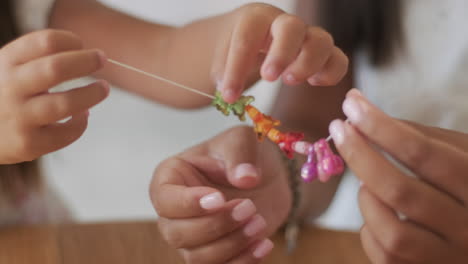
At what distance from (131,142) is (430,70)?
0.39m

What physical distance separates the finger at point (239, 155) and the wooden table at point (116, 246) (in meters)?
0.10

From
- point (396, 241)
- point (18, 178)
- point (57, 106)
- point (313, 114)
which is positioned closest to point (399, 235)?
point (396, 241)

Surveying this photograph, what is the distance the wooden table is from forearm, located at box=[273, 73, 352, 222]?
0.43 ft

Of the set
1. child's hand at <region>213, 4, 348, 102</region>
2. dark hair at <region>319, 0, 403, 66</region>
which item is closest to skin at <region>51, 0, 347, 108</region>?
child's hand at <region>213, 4, 348, 102</region>

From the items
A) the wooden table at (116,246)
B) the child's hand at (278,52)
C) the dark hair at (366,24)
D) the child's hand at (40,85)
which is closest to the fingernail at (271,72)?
the child's hand at (278,52)

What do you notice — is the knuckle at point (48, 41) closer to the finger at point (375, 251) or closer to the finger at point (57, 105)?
the finger at point (57, 105)

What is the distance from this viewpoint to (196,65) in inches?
19.0

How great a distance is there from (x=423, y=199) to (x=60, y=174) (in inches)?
21.8

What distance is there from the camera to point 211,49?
434 millimetres

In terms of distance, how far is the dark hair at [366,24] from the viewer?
616mm

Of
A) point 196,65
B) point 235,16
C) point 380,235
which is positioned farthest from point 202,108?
point 380,235

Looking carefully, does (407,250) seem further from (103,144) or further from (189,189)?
(103,144)

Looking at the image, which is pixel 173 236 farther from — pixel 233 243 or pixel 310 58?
pixel 310 58

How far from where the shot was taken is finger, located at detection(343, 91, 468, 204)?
25 cm
